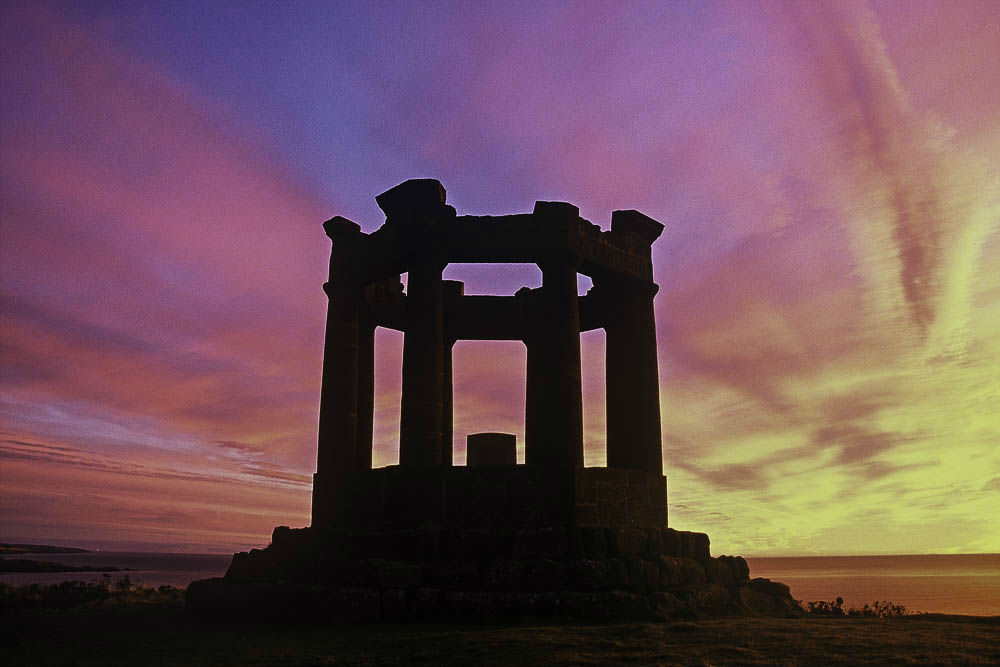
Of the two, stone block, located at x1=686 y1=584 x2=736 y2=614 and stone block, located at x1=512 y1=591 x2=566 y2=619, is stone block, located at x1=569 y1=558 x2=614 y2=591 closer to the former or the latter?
stone block, located at x1=512 y1=591 x2=566 y2=619

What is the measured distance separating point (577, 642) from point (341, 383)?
11634 millimetres

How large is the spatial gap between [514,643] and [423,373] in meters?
→ 8.28

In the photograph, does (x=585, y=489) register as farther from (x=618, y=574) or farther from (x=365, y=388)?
(x=365, y=388)

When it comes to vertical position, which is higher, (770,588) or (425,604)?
(770,588)

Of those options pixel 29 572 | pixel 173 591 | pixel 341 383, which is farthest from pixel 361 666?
pixel 29 572

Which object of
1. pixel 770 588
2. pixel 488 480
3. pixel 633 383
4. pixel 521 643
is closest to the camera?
pixel 521 643

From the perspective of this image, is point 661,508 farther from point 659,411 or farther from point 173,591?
point 173,591

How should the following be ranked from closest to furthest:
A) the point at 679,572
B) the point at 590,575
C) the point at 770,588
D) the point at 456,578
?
the point at 590,575 < the point at 456,578 < the point at 679,572 < the point at 770,588

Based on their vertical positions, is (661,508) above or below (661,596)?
above

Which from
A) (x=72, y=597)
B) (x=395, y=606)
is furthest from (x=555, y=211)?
(x=72, y=597)

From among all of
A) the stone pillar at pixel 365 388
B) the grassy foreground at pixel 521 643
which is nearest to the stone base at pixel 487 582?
the grassy foreground at pixel 521 643

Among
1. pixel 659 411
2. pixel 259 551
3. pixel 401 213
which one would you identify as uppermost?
pixel 401 213

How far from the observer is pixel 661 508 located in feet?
67.4

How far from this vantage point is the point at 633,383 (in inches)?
890
